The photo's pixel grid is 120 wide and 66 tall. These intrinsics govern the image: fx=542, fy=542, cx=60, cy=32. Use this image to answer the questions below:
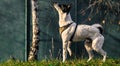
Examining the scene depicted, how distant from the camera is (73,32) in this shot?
521 inches

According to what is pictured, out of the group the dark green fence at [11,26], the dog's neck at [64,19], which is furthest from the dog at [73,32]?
the dark green fence at [11,26]

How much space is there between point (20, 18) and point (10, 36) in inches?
24.5

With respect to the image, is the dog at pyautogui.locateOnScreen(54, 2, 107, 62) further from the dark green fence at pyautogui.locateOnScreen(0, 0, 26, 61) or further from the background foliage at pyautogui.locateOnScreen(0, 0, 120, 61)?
the dark green fence at pyautogui.locateOnScreen(0, 0, 26, 61)

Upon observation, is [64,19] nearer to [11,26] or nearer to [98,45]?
[98,45]

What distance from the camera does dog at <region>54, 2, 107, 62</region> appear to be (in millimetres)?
13086

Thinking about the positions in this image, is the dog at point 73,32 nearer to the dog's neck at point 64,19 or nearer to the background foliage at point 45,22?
the dog's neck at point 64,19

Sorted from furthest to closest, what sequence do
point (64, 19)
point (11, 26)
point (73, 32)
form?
point (11, 26) → point (73, 32) → point (64, 19)

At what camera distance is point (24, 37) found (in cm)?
1638

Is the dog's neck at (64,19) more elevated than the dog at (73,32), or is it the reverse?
the dog's neck at (64,19)

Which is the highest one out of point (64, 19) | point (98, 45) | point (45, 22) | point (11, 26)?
point (64, 19)

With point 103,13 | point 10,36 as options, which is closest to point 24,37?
point 10,36

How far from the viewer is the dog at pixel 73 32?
13.1 m

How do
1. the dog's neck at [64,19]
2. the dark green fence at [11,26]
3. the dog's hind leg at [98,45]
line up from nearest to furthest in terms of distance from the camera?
the dog's neck at [64,19] → the dog's hind leg at [98,45] → the dark green fence at [11,26]

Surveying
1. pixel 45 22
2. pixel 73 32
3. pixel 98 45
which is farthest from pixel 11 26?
pixel 98 45
